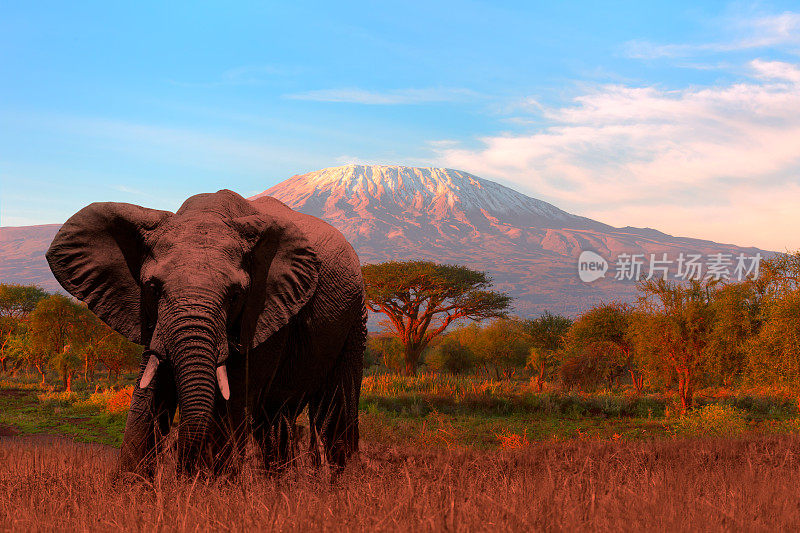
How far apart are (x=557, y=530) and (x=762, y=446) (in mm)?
8812

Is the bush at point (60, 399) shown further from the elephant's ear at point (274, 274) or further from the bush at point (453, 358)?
the bush at point (453, 358)

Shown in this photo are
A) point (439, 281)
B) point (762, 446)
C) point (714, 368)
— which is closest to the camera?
point (762, 446)

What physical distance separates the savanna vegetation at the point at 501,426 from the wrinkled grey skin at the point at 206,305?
2.17 feet

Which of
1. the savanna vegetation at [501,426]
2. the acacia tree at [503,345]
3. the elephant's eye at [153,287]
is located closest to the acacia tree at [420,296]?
the savanna vegetation at [501,426]

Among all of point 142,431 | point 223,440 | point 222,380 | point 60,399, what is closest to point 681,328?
point 223,440

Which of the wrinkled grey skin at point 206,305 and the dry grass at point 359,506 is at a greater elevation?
the wrinkled grey skin at point 206,305

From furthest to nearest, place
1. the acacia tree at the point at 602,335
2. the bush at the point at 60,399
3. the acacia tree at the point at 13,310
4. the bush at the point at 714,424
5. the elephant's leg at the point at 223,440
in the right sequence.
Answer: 1. the acacia tree at the point at 13,310
2. the acacia tree at the point at 602,335
3. the bush at the point at 60,399
4. the bush at the point at 714,424
5. the elephant's leg at the point at 223,440

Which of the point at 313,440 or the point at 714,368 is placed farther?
the point at 714,368

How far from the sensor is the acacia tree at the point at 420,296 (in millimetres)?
43531

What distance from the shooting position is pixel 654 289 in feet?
93.3

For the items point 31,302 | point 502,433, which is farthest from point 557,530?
point 31,302

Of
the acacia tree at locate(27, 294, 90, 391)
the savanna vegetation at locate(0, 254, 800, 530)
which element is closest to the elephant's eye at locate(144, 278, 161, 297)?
the savanna vegetation at locate(0, 254, 800, 530)

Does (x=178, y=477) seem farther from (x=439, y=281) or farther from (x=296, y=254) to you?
(x=439, y=281)

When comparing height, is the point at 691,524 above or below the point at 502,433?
above
